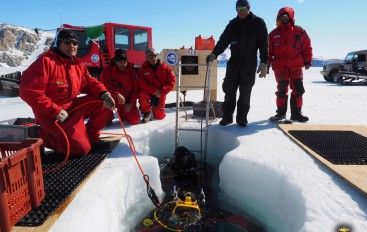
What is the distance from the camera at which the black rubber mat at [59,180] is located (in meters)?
1.74

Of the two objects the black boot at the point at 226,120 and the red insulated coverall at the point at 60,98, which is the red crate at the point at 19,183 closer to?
the red insulated coverall at the point at 60,98

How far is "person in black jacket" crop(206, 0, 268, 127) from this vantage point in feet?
12.6

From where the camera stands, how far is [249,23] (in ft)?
12.7

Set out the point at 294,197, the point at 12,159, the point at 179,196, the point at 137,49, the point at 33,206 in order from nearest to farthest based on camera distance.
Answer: the point at 12,159, the point at 33,206, the point at 294,197, the point at 179,196, the point at 137,49

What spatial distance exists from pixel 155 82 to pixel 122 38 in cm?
702

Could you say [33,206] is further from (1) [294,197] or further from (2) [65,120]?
(1) [294,197]

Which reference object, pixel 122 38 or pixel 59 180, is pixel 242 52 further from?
pixel 122 38

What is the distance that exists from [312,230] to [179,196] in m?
1.29

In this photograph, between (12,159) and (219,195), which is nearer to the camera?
(12,159)

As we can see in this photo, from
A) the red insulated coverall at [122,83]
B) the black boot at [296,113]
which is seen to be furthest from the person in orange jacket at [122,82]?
the black boot at [296,113]

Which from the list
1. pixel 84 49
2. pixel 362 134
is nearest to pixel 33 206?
pixel 362 134

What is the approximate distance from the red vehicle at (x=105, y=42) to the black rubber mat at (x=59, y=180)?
8.15 metres

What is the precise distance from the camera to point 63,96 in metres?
2.78

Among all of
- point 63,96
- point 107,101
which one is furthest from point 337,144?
point 63,96
